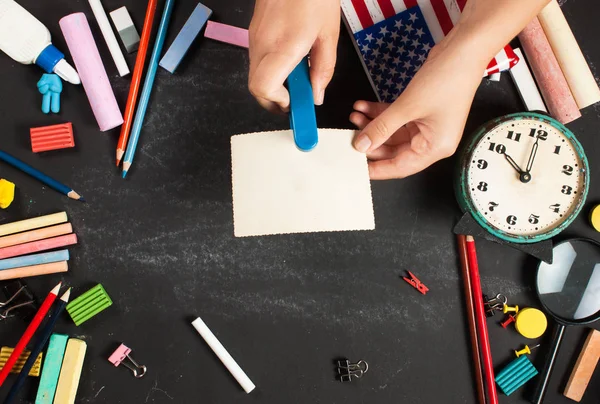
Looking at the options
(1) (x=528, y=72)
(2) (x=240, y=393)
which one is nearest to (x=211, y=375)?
(2) (x=240, y=393)

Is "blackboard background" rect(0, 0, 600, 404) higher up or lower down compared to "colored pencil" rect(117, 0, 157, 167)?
lower down

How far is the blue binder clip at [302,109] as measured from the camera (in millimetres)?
779

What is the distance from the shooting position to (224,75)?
1.06m

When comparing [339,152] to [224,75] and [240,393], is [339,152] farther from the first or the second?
[240,393]

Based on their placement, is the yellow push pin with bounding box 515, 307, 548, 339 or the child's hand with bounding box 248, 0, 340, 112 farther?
the yellow push pin with bounding box 515, 307, 548, 339

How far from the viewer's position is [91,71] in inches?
40.3

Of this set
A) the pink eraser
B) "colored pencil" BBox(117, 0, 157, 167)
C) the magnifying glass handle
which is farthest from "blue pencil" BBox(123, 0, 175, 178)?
the magnifying glass handle

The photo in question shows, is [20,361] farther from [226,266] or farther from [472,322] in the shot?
[472,322]

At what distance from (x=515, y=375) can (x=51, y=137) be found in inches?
41.4

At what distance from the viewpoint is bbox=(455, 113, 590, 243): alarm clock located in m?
0.98

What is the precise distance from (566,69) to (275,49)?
2.09ft

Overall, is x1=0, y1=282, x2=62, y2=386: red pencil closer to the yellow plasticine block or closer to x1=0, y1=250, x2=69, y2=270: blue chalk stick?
x1=0, y1=250, x2=69, y2=270: blue chalk stick

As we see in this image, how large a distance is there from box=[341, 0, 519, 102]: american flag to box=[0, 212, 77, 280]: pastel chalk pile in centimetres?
69

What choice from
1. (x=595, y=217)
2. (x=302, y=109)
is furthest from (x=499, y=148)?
(x=302, y=109)
